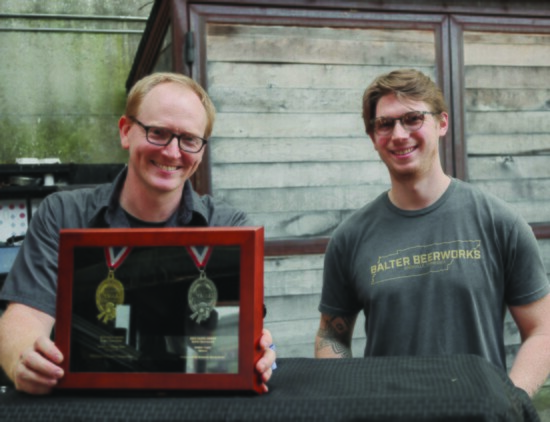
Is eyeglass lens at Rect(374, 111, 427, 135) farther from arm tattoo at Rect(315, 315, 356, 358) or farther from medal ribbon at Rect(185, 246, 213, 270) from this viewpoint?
medal ribbon at Rect(185, 246, 213, 270)

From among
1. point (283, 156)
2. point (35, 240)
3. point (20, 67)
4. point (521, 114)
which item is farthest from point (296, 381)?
point (20, 67)

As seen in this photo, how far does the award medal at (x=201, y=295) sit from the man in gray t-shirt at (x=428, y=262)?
800mm

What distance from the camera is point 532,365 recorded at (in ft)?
4.72

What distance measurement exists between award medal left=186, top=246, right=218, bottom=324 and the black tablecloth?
108 mm

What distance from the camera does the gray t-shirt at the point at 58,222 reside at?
51.1 inches

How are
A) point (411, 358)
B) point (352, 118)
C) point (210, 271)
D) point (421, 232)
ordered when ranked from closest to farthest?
point (210, 271), point (411, 358), point (421, 232), point (352, 118)

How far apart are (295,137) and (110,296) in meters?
2.39

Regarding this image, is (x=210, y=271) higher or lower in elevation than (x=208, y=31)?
lower

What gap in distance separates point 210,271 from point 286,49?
8.12ft

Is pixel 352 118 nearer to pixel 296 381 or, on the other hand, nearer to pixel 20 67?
pixel 296 381

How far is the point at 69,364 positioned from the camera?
0.89 metres

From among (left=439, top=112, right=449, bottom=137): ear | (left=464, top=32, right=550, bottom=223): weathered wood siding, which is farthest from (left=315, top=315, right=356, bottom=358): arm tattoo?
(left=464, top=32, right=550, bottom=223): weathered wood siding

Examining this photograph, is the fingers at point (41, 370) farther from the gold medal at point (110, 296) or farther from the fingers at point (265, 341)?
the fingers at point (265, 341)

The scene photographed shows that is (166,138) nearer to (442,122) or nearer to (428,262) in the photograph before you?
(428,262)
